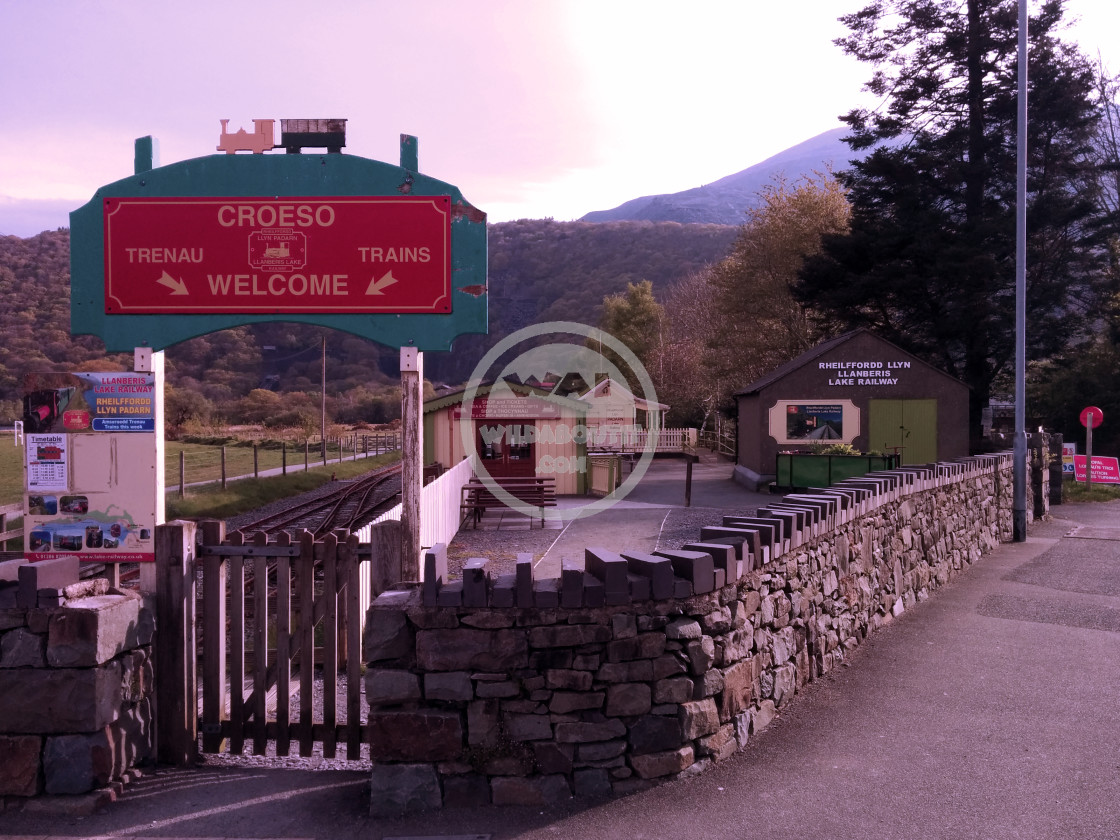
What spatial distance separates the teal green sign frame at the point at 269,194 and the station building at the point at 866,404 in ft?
73.5

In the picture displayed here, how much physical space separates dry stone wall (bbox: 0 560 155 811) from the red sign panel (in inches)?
81.6

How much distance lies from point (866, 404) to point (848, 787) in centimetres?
2375

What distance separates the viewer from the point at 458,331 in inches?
240

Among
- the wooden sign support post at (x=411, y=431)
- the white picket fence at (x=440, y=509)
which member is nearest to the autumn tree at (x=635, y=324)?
the white picket fence at (x=440, y=509)

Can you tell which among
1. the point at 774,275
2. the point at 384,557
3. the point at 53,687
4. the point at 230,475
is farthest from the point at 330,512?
the point at 774,275

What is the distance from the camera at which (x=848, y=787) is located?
4922 mm

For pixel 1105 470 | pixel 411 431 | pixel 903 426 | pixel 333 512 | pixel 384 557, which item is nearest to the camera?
pixel 384 557

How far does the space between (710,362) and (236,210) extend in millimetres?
43965

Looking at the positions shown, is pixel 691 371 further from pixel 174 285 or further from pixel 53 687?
pixel 53 687

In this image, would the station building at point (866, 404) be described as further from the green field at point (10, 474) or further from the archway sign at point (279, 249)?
the archway sign at point (279, 249)

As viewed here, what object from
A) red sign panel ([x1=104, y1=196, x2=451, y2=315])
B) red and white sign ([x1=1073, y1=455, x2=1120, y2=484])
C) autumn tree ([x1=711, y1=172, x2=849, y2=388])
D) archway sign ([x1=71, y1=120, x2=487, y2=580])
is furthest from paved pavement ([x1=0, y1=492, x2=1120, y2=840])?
autumn tree ([x1=711, y1=172, x2=849, y2=388])

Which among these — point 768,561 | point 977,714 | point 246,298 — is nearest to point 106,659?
point 246,298

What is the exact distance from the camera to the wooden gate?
521 cm

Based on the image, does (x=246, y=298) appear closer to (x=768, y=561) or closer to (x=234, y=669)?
(x=234, y=669)
